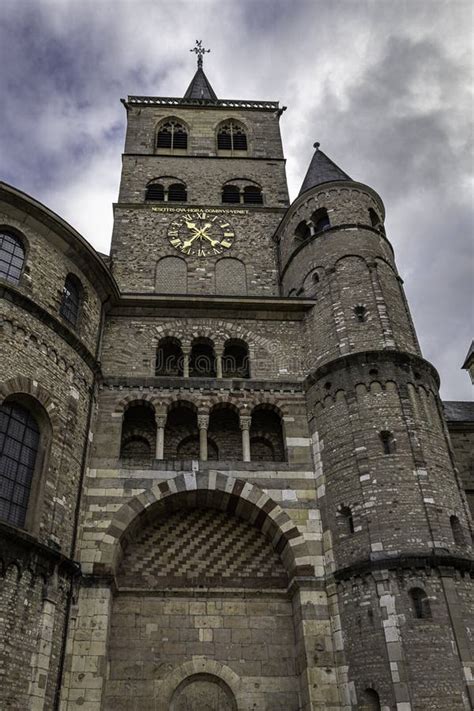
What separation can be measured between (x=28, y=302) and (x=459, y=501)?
516 inches

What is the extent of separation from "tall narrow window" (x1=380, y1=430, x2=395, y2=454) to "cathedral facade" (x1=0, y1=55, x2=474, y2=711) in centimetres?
9

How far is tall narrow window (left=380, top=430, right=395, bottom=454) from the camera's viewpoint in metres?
17.5

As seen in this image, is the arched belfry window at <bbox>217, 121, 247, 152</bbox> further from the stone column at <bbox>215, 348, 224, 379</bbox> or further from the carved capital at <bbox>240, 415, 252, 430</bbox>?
the carved capital at <bbox>240, 415, 252, 430</bbox>

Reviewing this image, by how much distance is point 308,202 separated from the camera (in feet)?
82.8

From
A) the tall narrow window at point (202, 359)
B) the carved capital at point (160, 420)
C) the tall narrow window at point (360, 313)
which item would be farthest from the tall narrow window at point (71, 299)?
the tall narrow window at point (360, 313)

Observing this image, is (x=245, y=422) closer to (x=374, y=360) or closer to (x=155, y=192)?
(x=374, y=360)

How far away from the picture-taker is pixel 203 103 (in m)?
36.2

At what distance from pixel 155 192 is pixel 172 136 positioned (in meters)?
5.66

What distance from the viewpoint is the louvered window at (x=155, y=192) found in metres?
30.0

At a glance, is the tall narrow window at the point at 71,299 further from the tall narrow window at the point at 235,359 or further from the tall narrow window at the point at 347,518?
the tall narrow window at the point at 347,518

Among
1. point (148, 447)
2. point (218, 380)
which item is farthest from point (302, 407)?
point (148, 447)

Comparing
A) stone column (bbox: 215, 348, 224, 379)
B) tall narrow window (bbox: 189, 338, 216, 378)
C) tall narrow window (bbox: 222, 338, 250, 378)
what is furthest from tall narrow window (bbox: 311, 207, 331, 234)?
stone column (bbox: 215, 348, 224, 379)

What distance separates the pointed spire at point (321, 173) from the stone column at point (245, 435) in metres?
11.2

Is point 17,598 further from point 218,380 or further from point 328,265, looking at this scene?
point 328,265
